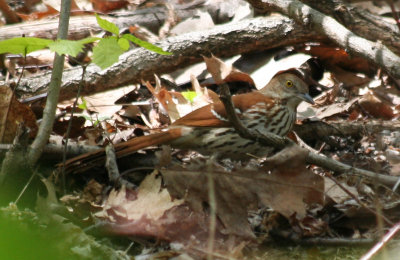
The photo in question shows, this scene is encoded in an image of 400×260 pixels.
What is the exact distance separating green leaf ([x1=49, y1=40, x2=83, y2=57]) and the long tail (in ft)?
3.47

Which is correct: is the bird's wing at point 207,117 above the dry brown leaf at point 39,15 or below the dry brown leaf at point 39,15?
below

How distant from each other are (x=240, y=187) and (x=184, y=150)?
153 cm

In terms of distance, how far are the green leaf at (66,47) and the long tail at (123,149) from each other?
3.47ft

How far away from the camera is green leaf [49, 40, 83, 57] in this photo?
201 centimetres

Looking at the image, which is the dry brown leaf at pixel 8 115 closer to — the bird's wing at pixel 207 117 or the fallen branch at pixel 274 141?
the bird's wing at pixel 207 117

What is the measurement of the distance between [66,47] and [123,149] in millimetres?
1235

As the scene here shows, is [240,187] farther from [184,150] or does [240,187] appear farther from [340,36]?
[340,36]

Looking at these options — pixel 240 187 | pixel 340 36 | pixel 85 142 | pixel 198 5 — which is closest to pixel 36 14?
pixel 198 5

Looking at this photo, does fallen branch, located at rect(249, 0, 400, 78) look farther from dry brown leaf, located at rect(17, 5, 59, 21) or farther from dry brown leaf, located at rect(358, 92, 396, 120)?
dry brown leaf, located at rect(17, 5, 59, 21)

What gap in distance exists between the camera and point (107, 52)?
7.29 feet

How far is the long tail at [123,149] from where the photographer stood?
3.04 meters

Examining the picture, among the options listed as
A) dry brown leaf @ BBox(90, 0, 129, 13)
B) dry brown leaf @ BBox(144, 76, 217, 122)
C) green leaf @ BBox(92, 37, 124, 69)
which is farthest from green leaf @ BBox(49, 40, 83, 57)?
dry brown leaf @ BBox(90, 0, 129, 13)

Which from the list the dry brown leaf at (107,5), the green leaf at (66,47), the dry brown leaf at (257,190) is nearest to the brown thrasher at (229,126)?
the dry brown leaf at (257,190)

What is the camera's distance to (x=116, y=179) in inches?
116
